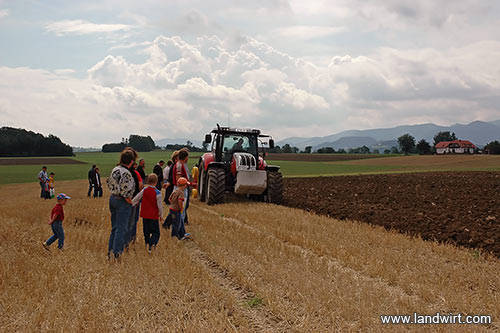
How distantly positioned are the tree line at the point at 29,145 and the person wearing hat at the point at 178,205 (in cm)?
8615

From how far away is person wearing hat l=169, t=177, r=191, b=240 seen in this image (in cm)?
746

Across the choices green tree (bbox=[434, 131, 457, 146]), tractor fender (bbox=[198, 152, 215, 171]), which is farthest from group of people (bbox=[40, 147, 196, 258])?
green tree (bbox=[434, 131, 457, 146])

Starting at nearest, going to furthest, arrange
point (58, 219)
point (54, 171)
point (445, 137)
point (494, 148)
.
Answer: point (58, 219) → point (54, 171) → point (494, 148) → point (445, 137)

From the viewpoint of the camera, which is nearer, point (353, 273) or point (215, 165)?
point (353, 273)

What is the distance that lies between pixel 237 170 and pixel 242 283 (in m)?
8.03

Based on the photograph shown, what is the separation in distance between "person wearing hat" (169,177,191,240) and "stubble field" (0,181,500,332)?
1.06ft

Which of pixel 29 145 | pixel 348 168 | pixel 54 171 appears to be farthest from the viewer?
pixel 29 145

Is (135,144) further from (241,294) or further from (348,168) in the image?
(241,294)

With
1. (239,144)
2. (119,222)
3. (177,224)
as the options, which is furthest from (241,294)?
(239,144)

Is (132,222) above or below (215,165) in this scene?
below

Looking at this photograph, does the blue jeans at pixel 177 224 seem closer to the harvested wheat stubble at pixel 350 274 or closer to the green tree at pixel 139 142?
the harvested wheat stubble at pixel 350 274

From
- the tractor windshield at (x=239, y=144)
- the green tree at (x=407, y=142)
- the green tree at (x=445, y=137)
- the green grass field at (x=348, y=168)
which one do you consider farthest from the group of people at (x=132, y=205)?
the green tree at (x=445, y=137)

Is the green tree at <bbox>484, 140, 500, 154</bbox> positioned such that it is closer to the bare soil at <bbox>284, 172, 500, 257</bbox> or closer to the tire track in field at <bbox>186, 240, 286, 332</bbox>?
the bare soil at <bbox>284, 172, 500, 257</bbox>

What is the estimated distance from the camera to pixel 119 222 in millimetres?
6242
